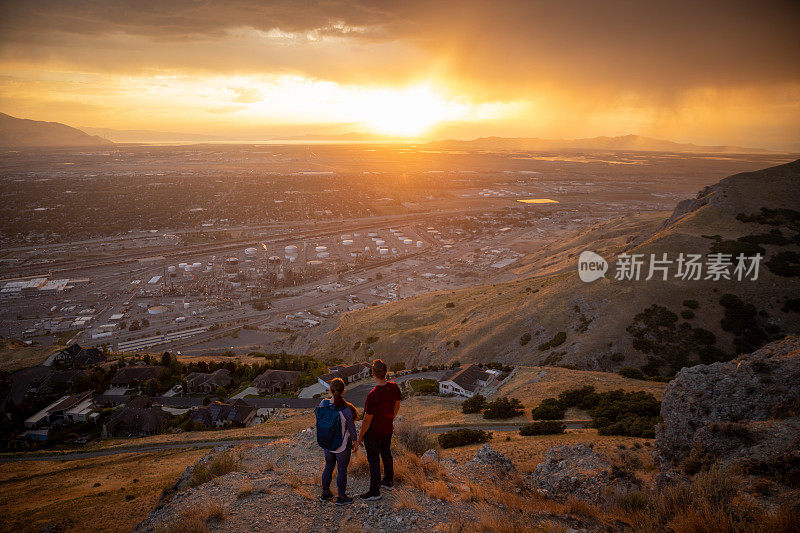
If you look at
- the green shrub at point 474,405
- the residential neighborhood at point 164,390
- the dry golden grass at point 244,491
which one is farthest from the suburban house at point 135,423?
the dry golden grass at point 244,491

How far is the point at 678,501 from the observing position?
6.98 m

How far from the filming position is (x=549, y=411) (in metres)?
19.6

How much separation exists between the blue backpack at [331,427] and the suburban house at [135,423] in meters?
25.5

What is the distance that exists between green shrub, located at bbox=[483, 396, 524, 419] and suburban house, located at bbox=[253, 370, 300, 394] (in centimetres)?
1793

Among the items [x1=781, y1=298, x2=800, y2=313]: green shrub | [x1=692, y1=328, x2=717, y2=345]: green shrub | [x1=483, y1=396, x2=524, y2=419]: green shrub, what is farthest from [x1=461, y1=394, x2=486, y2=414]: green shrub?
[x1=781, y1=298, x2=800, y2=313]: green shrub

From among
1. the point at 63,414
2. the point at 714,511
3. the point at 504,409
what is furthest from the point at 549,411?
the point at 63,414

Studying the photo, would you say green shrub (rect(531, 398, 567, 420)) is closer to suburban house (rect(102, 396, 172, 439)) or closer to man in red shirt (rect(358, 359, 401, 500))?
man in red shirt (rect(358, 359, 401, 500))

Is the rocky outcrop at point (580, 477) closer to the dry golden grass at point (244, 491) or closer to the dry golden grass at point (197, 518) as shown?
the dry golden grass at point (244, 491)

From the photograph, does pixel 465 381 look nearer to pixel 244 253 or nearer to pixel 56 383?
pixel 56 383

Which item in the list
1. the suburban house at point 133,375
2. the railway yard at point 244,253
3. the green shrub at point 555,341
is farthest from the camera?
the railway yard at point 244,253

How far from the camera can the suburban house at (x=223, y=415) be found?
26547 millimetres

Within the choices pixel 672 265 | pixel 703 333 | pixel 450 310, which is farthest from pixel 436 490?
pixel 450 310

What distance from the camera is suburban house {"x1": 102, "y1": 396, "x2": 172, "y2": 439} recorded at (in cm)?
2633

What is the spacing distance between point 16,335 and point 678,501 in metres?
70.0
